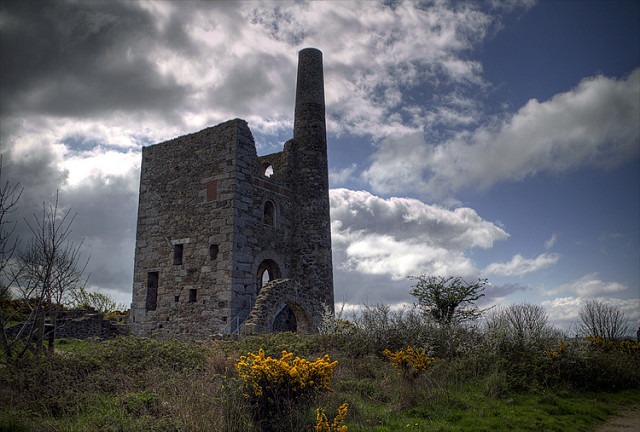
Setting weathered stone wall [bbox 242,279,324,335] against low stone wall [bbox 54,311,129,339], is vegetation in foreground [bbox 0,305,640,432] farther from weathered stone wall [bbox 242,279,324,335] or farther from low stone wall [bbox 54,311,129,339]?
low stone wall [bbox 54,311,129,339]

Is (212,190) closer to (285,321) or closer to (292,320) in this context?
(285,321)

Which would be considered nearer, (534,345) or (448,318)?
(534,345)

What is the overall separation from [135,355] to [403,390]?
19.8ft

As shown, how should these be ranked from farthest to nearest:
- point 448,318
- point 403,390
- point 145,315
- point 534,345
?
point 145,315 < point 448,318 < point 534,345 < point 403,390

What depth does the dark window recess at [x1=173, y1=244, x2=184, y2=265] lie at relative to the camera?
59.6 ft

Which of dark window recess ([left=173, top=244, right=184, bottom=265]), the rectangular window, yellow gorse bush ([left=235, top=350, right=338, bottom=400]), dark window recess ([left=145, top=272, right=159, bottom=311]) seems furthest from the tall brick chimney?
yellow gorse bush ([left=235, top=350, right=338, bottom=400])

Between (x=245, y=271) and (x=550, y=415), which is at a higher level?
(x=245, y=271)

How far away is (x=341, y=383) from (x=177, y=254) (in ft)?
37.3

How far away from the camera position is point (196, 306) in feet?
55.6

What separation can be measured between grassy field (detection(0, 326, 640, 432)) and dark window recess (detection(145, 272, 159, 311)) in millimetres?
7621

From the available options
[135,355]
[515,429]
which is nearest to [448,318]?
A: [515,429]

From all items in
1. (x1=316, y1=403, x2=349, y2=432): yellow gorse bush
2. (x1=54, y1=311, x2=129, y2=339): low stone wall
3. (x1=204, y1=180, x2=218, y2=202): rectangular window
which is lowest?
(x1=316, y1=403, x2=349, y2=432): yellow gorse bush

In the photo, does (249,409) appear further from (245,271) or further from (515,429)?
(245,271)

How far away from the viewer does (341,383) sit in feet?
29.7
